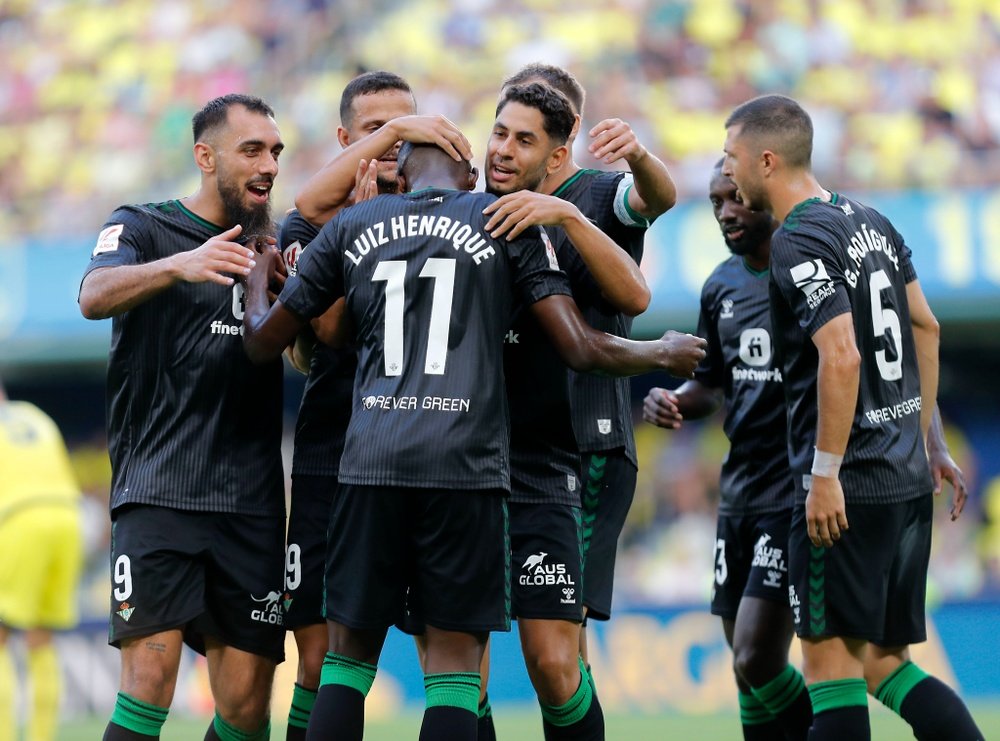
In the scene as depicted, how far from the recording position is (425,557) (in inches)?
177

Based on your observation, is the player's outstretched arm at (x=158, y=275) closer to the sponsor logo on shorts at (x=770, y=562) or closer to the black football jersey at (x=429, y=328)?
the black football jersey at (x=429, y=328)

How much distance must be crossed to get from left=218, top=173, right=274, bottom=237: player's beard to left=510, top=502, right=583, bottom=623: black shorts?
1492 mm

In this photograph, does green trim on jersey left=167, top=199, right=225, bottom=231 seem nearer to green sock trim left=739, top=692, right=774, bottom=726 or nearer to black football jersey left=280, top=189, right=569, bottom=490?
black football jersey left=280, top=189, right=569, bottom=490

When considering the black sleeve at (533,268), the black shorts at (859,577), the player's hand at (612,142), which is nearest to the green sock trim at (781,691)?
the black shorts at (859,577)

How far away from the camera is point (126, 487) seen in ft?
16.7

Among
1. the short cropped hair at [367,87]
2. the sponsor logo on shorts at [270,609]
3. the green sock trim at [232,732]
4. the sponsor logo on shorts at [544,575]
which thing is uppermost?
the short cropped hair at [367,87]

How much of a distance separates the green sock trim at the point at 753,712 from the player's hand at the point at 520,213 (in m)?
2.72

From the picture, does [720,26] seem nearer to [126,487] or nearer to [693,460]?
[693,460]

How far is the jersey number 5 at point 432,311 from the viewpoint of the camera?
444cm

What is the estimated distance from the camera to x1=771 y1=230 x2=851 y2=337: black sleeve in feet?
15.9

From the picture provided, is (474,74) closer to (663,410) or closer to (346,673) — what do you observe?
(663,410)

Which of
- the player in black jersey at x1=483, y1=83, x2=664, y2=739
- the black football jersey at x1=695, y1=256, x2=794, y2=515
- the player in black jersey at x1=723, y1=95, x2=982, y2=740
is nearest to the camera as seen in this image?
the player in black jersey at x1=723, y1=95, x2=982, y2=740

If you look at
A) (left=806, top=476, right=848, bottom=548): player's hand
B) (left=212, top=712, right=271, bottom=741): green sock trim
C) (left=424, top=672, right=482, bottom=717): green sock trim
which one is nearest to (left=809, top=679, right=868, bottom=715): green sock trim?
(left=806, top=476, right=848, bottom=548): player's hand

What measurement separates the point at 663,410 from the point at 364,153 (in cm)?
215
